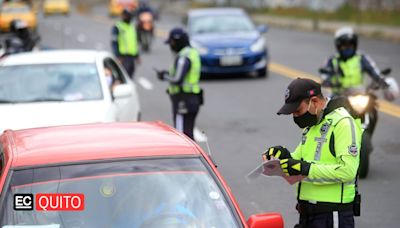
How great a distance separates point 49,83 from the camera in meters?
Answer: 11.0

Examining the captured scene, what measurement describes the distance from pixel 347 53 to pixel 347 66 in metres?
0.15

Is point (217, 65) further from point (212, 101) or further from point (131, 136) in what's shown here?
point (131, 136)

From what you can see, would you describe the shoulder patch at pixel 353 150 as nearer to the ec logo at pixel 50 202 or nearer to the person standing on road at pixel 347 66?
the ec logo at pixel 50 202

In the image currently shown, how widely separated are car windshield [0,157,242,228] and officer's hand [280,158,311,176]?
0.44 metres

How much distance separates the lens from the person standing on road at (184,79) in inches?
445

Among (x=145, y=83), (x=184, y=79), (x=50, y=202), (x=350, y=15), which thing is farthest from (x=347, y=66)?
(x=350, y=15)

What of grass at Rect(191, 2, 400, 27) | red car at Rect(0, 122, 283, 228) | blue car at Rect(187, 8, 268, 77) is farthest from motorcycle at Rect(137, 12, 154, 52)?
red car at Rect(0, 122, 283, 228)

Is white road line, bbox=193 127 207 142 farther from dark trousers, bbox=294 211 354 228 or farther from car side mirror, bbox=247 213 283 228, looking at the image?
car side mirror, bbox=247 213 283 228

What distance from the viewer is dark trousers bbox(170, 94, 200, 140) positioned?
11.5 m

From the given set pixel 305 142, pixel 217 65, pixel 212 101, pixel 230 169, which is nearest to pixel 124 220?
pixel 305 142

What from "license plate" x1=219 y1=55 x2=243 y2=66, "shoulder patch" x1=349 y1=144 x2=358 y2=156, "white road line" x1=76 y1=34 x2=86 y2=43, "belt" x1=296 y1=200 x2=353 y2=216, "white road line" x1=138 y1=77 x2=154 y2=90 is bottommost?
"white road line" x1=76 y1=34 x2=86 y2=43

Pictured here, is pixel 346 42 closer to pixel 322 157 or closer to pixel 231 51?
pixel 322 157

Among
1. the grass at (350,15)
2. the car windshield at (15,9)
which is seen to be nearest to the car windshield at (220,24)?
the grass at (350,15)

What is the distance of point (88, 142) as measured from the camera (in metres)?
5.70
